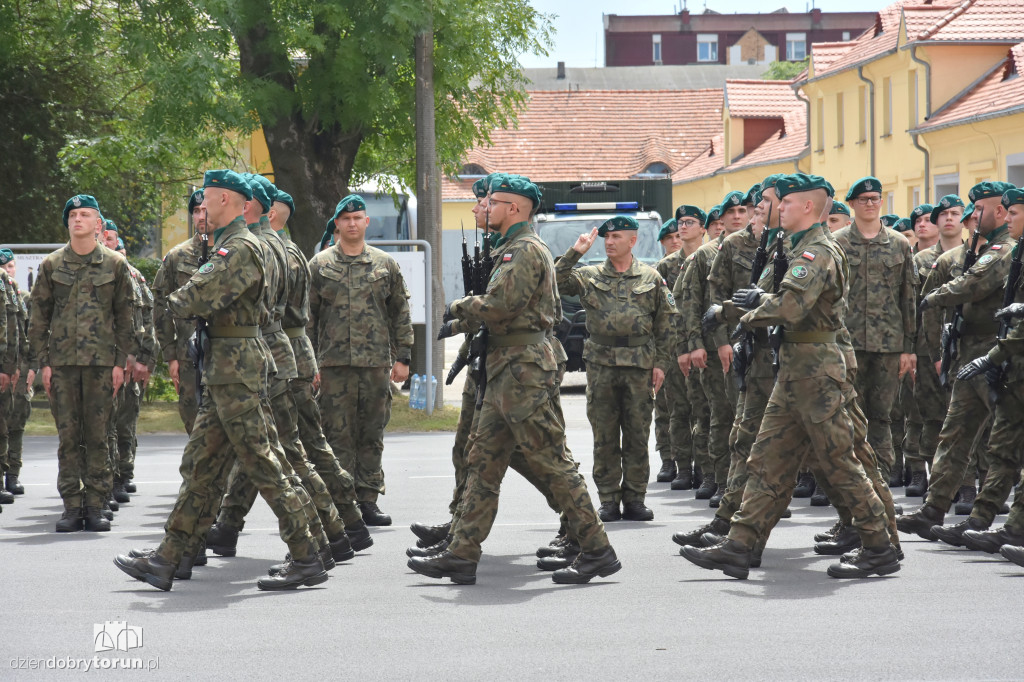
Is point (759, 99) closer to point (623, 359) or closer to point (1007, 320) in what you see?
point (623, 359)

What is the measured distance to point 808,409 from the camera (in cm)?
760

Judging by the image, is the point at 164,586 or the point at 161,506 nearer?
the point at 164,586

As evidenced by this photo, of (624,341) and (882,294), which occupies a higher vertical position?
(882,294)

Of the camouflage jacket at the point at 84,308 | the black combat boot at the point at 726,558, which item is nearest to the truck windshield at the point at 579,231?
the camouflage jacket at the point at 84,308

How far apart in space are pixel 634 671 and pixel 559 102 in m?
50.1

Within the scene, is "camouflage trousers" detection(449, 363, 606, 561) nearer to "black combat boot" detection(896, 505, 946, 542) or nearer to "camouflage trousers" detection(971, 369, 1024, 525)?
"black combat boot" detection(896, 505, 946, 542)

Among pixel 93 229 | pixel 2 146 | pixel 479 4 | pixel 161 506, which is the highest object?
pixel 479 4

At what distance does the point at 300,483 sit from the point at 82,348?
9.34ft

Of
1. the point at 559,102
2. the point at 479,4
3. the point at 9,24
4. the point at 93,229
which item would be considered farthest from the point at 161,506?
the point at 559,102

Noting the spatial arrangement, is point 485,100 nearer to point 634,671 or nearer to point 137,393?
point 137,393

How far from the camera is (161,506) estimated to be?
36.0ft

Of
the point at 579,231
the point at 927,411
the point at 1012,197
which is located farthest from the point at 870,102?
the point at 1012,197

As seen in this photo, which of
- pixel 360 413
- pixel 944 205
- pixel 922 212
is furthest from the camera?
pixel 922 212

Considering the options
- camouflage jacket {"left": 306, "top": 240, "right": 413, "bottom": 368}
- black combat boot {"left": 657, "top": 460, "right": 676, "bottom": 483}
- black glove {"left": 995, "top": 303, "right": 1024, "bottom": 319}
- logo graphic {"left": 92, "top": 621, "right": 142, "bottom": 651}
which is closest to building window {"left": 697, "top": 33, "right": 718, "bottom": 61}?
black combat boot {"left": 657, "top": 460, "right": 676, "bottom": 483}
